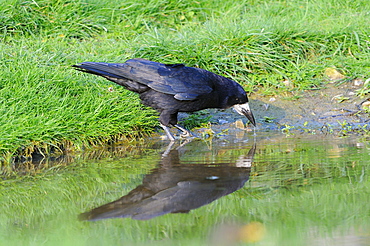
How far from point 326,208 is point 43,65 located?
410 cm

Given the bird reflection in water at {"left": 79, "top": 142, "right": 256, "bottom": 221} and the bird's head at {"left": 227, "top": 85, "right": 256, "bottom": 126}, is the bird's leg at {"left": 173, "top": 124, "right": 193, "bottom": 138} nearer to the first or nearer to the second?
the bird's head at {"left": 227, "top": 85, "right": 256, "bottom": 126}

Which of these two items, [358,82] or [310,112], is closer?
[310,112]

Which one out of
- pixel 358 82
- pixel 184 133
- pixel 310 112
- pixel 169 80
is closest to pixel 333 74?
pixel 358 82

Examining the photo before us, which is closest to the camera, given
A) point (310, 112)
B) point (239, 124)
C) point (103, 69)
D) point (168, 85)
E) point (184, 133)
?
point (103, 69)

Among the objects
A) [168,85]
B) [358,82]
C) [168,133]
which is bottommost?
[168,133]

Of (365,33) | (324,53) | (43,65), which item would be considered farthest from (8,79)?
(365,33)

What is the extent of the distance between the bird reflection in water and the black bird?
4.24 ft

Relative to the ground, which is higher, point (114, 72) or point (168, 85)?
point (114, 72)

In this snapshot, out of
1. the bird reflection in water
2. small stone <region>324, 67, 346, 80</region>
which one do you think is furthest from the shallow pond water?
small stone <region>324, 67, 346, 80</region>

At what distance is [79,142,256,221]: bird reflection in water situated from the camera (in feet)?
9.71

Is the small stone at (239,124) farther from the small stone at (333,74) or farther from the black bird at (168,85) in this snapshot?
the small stone at (333,74)

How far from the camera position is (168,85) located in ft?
17.7

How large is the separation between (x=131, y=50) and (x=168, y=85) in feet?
4.67

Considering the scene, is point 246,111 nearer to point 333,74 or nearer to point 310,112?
point 310,112
